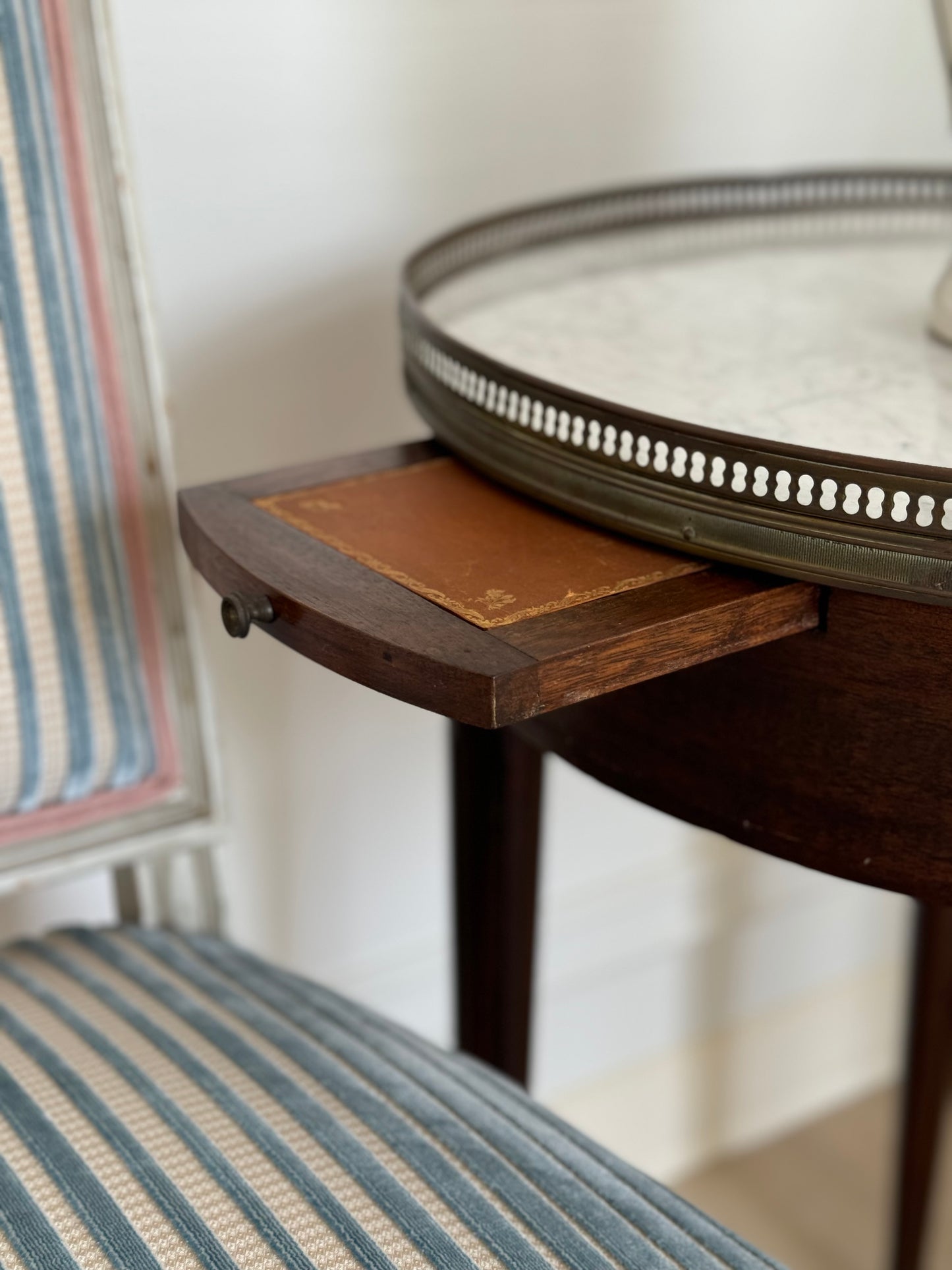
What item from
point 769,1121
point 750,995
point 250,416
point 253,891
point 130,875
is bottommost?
point 769,1121

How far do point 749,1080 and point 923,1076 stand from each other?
0.82 feet

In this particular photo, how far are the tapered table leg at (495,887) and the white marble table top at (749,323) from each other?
0.15 meters

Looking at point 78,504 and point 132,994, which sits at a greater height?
point 78,504

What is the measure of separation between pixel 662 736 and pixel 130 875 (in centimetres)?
25

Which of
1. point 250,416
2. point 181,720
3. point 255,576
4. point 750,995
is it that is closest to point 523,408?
point 255,576

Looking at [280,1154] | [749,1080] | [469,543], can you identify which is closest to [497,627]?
[469,543]

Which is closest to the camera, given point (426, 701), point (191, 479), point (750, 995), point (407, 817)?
point (426, 701)

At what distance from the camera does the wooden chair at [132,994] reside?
0.37 m

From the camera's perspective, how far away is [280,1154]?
15.2 inches

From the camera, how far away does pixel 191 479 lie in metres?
0.67

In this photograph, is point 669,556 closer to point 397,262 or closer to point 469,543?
point 469,543

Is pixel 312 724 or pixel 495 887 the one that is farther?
pixel 312 724

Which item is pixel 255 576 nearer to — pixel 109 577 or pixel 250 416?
pixel 109 577

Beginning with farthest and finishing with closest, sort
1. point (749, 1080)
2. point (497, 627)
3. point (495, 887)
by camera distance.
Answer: point (749, 1080), point (495, 887), point (497, 627)
